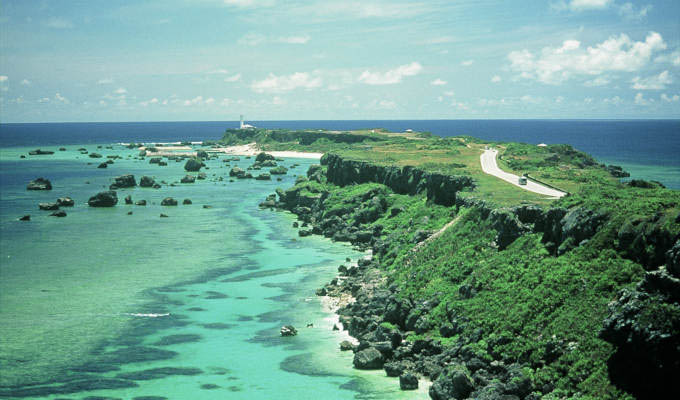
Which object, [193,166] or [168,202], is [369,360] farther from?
[193,166]

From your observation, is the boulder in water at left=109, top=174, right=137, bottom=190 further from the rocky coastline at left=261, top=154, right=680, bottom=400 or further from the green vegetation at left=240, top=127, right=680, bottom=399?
the green vegetation at left=240, top=127, right=680, bottom=399

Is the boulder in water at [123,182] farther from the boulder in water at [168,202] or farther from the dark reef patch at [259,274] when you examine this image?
the dark reef patch at [259,274]

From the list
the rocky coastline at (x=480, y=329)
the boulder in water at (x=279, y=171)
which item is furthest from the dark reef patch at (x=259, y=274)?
the boulder in water at (x=279, y=171)

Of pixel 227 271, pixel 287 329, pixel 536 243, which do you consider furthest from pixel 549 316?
pixel 227 271

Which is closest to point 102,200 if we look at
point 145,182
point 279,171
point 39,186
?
point 145,182

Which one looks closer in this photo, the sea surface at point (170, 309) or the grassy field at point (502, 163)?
the sea surface at point (170, 309)

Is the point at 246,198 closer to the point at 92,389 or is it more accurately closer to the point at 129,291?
the point at 129,291
